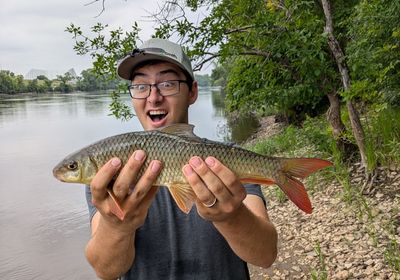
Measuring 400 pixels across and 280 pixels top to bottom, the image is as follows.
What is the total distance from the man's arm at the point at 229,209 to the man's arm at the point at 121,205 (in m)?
0.20

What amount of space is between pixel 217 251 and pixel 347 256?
282cm

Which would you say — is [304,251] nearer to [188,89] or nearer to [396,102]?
[396,102]

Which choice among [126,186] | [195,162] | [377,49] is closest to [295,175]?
[195,162]

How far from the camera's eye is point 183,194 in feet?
5.89

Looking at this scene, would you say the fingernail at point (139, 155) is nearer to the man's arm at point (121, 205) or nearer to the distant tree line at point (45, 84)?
the man's arm at point (121, 205)

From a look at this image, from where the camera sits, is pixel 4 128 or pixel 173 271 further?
pixel 4 128

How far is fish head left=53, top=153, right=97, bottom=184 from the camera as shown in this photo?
1854mm

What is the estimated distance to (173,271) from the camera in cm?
198

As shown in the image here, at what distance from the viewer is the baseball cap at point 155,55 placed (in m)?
2.30

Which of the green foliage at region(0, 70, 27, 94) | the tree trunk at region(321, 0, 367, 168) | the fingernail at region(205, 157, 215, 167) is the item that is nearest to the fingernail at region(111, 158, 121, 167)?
the fingernail at region(205, 157, 215, 167)

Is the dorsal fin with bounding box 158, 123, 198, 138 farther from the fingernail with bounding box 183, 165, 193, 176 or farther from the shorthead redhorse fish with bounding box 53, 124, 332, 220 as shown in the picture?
the fingernail with bounding box 183, 165, 193, 176

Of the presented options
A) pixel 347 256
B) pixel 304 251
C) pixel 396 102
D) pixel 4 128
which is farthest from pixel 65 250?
pixel 4 128

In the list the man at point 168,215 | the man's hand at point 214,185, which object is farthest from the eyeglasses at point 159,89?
the man's hand at point 214,185

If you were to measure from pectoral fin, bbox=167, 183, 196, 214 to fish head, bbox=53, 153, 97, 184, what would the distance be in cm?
39
